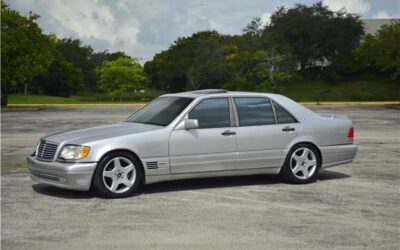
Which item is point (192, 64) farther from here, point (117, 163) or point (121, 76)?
point (117, 163)

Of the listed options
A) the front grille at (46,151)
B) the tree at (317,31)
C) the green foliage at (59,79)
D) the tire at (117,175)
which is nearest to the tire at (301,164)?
the tire at (117,175)

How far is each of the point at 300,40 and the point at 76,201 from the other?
219ft

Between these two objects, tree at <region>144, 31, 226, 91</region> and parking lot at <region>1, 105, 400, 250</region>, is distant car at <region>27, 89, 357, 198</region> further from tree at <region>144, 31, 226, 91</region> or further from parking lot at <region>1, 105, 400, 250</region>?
tree at <region>144, 31, 226, 91</region>

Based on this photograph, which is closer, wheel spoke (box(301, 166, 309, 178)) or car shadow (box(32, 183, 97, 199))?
car shadow (box(32, 183, 97, 199))

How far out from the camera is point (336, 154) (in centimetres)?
906

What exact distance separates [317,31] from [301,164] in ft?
214

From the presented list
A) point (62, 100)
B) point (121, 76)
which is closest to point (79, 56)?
point (121, 76)

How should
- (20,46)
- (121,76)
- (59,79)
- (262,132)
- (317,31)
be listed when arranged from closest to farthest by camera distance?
(262,132) → (20,46) → (317,31) → (121,76) → (59,79)

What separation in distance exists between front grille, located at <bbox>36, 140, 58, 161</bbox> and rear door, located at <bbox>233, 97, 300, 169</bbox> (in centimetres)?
258

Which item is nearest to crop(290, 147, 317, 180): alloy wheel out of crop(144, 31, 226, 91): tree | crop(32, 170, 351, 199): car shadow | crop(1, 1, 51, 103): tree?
crop(32, 170, 351, 199): car shadow

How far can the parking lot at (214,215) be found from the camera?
5.56 metres

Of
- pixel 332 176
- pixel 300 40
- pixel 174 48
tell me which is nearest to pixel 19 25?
pixel 332 176

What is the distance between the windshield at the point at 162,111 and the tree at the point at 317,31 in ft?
205

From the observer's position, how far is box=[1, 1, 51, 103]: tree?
128 feet
